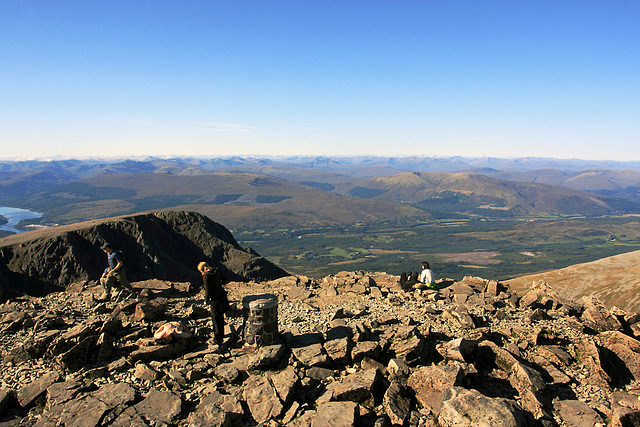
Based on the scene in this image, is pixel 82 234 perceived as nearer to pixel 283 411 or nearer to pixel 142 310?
pixel 142 310

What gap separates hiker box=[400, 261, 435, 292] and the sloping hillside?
33800 mm

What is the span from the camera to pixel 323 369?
11.6m

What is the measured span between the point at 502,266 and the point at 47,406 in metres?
205

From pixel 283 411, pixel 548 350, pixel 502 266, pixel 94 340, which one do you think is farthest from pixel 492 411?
pixel 502 266

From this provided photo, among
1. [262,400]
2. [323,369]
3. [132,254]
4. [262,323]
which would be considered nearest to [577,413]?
[323,369]

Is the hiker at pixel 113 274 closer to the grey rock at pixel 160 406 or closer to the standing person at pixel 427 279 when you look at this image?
the grey rock at pixel 160 406

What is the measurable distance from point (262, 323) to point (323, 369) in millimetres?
2660

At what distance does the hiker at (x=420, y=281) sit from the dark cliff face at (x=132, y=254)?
107 ft

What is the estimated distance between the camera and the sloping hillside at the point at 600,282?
53906 millimetres

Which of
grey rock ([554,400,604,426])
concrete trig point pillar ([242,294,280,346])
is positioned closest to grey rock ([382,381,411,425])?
grey rock ([554,400,604,426])

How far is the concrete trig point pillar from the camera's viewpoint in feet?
41.0

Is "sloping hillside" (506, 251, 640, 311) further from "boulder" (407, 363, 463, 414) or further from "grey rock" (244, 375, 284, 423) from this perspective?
Result: "grey rock" (244, 375, 284, 423)

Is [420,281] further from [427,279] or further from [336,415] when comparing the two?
[336,415]

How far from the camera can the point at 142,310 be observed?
1510 centimetres
